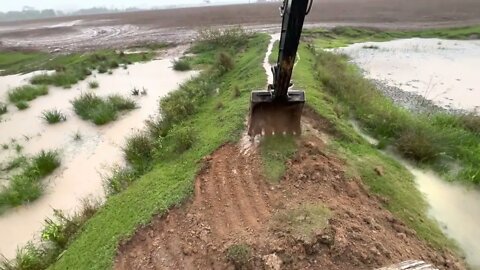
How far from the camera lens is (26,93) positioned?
53.5 feet

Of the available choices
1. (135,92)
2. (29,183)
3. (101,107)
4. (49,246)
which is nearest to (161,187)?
(49,246)

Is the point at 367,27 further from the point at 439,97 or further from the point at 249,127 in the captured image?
the point at 249,127

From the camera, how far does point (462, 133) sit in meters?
9.56

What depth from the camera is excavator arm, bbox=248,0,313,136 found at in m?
5.73

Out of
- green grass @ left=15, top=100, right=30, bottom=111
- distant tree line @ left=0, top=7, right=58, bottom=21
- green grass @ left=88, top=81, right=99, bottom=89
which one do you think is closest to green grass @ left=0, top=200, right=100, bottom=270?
green grass @ left=15, top=100, right=30, bottom=111

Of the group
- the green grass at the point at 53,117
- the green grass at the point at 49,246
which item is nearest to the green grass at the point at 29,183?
the green grass at the point at 49,246

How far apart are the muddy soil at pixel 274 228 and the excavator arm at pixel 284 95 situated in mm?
626

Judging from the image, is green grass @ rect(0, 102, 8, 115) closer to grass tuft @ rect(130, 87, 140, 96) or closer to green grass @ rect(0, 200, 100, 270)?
grass tuft @ rect(130, 87, 140, 96)

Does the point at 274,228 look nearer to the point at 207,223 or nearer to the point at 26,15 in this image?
the point at 207,223

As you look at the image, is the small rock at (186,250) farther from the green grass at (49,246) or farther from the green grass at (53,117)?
the green grass at (53,117)

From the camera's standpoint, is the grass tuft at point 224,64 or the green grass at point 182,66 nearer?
the grass tuft at point 224,64

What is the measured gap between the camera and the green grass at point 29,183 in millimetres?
8859

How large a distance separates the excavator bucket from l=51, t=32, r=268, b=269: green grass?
871 mm

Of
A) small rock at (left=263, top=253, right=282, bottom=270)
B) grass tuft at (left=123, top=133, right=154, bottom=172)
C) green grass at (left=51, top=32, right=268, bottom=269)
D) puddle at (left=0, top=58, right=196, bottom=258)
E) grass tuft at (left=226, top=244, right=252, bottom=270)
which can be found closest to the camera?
small rock at (left=263, top=253, right=282, bottom=270)
